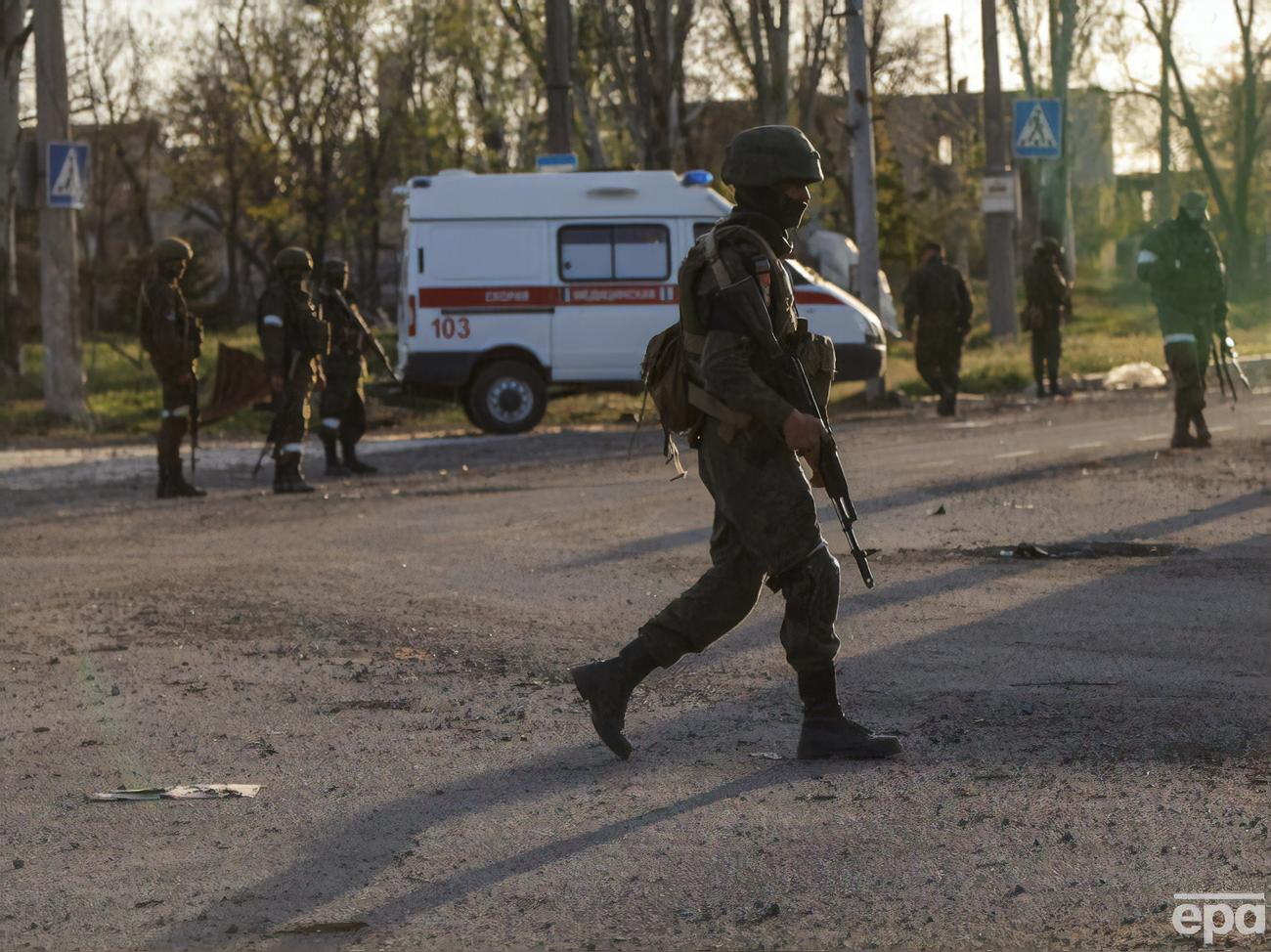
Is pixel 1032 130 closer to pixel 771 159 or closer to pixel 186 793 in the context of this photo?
pixel 771 159

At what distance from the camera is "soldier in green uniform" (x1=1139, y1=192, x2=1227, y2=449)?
14.5 meters

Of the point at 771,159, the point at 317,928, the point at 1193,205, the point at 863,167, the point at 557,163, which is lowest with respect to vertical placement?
the point at 317,928

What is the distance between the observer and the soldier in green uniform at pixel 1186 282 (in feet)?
47.7

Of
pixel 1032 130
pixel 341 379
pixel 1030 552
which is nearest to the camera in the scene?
pixel 1030 552

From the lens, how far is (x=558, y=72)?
23984 millimetres

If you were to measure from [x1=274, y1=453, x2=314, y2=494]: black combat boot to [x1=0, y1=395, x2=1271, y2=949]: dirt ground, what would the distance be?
265 centimetres

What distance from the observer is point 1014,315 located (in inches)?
1256

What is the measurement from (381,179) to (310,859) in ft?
138

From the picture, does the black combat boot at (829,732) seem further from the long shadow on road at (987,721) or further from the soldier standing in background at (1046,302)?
the soldier standing in background at (1046,302)

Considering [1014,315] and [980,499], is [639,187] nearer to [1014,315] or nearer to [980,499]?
[980,499]

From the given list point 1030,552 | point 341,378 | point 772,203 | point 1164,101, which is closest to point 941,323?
point 341,378

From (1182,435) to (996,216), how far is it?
50.6 ft

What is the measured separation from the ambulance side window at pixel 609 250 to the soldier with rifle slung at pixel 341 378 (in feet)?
13.6

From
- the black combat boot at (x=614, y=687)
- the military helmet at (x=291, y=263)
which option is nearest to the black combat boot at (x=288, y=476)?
the military helmet at (x=291, y=263)
